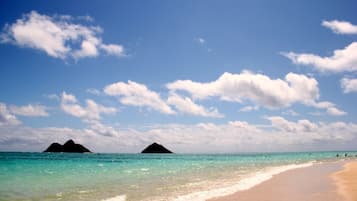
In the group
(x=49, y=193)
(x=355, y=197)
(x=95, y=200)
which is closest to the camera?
(x=355, y=197)

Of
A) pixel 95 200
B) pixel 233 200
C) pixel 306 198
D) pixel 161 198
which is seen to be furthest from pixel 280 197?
pixel 95 200

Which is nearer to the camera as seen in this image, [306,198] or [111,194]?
[306,198]

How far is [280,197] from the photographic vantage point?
15.8m

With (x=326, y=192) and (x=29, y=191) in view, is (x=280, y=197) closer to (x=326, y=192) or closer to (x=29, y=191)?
(x=326, y=192)

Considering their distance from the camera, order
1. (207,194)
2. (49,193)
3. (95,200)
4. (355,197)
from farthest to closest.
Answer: (49,193)
(207,194)
(95,200)
(355,197)

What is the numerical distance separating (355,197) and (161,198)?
8.37 m

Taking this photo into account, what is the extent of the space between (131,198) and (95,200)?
168 centimetres

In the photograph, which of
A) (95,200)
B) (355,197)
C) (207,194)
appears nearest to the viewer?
(355,197)

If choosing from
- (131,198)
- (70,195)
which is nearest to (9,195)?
(70,195)

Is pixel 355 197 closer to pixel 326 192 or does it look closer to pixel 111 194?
pixel 326 192

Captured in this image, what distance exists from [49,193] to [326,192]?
46.5ft

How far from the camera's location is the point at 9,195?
18.6 metres

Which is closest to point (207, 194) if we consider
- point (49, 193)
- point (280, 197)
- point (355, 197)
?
point (280, 197)

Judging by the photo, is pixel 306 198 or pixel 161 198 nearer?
pixel 306 198
